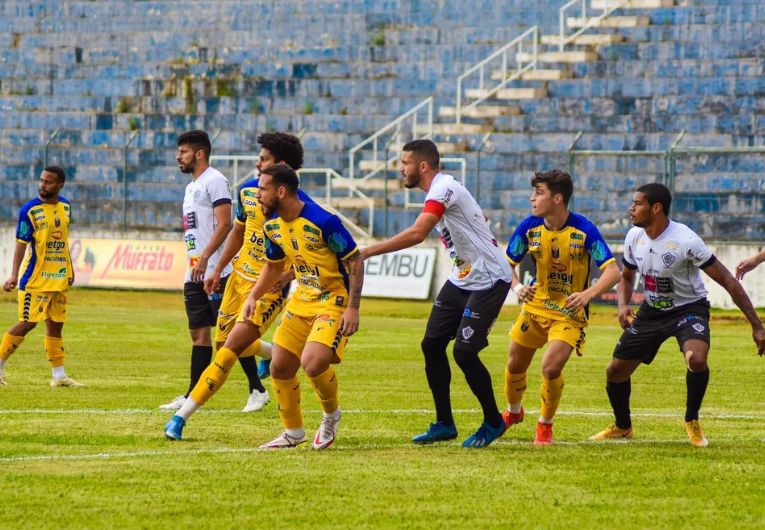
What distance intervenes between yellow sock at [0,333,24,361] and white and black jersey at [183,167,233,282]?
296cm

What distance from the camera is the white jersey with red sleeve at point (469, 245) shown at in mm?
10711

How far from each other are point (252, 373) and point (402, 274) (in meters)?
18.1

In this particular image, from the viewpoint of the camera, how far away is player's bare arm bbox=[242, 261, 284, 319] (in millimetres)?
10680

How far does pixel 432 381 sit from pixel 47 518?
4.00 metres

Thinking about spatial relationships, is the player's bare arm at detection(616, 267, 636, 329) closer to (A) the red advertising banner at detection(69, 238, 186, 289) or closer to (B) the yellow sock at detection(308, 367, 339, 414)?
(B) the yellow sock at detection(308, 367, 339, 414)

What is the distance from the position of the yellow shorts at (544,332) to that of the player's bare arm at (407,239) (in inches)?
48.8

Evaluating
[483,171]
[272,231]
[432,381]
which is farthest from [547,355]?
[483,171]

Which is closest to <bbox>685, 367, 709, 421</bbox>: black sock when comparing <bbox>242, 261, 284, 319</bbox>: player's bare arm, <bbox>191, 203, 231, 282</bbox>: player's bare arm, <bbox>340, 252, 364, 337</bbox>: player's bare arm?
<bbox>340, 252, 364, 337</bbox>: player's bare arm

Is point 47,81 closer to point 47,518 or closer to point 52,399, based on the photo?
point 52,399

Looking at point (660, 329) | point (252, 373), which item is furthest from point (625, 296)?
point (252, 373)

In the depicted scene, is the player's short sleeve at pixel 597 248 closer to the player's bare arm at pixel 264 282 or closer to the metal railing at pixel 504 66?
the player's bare arm at pixel 264 282

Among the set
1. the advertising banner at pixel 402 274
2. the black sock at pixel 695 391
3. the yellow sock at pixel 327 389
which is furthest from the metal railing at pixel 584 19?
the yellow sock at pixel 327 389

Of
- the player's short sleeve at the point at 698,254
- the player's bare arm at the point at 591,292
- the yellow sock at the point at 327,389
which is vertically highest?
the player's short sleeve at the point at 698,254

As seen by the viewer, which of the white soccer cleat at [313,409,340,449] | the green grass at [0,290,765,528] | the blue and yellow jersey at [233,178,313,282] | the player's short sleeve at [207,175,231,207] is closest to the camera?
the green grass at [0,290,765,528]
